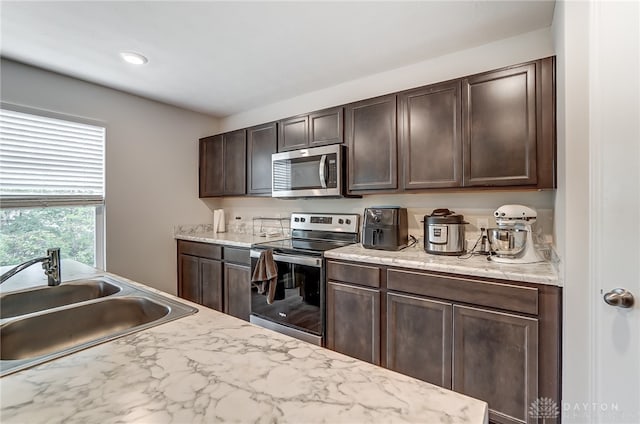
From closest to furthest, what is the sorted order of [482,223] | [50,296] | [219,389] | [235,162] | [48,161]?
1. [219,389]
2. [50,296]
3. [482,223]
4. [48,161]
5. [235,162]

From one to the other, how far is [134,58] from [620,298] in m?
3.21

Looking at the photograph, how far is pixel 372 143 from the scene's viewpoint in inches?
89.9

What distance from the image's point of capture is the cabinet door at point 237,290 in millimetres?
2676

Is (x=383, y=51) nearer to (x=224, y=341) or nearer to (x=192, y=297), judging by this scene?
(x=224, y=341)

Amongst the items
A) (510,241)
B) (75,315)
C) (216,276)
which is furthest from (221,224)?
(510,241)

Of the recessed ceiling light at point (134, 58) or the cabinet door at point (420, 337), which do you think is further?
the recessed ceiling light at point (134, 58)

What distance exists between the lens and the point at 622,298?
3.75 ft

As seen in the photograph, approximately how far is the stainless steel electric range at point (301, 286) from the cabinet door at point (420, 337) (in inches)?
21.3

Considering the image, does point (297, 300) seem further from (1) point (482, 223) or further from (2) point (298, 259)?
(1) point (482, 223)

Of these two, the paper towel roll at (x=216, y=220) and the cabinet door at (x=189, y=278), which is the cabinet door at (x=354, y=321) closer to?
the cabinet door at (x=189, y=278)

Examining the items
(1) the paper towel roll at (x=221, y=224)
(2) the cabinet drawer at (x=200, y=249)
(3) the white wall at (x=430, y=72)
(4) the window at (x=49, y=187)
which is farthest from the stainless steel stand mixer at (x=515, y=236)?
(4) the window at (x=49, y=187)

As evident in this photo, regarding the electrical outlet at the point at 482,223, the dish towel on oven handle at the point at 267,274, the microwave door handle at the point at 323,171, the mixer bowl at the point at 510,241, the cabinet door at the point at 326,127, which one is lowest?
the dish towel on oven handle at the point at 267,274

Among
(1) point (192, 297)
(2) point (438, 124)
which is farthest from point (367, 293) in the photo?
(1) point (192, 297)

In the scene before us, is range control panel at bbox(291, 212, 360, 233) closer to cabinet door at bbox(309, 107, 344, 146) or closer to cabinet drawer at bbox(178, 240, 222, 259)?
cabinet door at bbox(309, 107, 344, 146)
